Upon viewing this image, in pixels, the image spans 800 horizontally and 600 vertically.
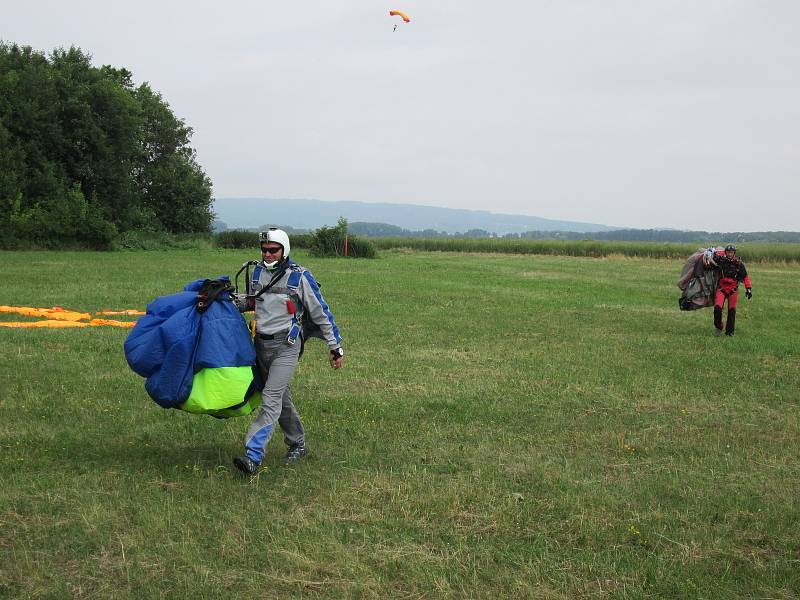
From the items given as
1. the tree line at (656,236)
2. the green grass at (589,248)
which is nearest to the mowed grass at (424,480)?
the green grass at (589,248)

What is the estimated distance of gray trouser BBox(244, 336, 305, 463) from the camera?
20.3 feet

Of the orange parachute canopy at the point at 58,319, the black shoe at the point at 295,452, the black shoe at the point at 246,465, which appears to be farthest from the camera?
the orange parachute canopy at the point at 58,319

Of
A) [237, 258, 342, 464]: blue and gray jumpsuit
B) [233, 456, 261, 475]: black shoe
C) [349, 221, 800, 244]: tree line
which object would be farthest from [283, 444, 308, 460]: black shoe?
[349, 221, 800, 244]: tree line

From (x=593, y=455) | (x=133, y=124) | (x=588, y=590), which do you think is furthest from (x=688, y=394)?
(x=133, y=124)

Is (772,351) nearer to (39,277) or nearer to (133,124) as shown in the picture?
(39,277)

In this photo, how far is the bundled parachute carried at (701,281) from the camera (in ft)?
50.3

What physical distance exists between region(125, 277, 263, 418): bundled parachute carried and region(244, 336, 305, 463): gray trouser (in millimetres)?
184

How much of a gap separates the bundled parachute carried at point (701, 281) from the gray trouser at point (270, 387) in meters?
10.9

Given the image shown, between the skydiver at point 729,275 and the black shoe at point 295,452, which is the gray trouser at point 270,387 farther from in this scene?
the skydiver at point 729,275

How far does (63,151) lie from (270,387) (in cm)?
4600

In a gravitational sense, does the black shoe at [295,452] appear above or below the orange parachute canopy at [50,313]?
below

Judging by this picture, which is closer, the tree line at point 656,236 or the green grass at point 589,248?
the green grass at point 589,248

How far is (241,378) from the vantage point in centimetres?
612

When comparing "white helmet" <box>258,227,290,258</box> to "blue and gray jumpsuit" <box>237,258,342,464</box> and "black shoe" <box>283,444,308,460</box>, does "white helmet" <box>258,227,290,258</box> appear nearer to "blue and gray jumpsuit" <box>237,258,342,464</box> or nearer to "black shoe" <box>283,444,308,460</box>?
"blue and gray jumpsuit" <box>237,258,342,464</box>
